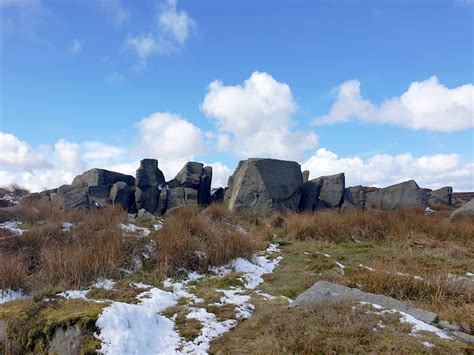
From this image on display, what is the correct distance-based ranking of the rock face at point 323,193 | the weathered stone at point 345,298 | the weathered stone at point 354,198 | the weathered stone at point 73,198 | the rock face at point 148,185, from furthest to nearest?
the weathered stone at point 354,198
the rock face at point 323,193
the rock face at point 148,185
the weathered stone at point 73,198
the weathered stone at point 345,298

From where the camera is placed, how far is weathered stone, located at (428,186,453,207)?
78.4 feet

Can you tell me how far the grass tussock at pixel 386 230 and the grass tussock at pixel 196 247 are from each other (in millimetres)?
3078

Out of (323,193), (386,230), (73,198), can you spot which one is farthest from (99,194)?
(386,230)

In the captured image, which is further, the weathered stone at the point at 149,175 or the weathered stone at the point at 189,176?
the weathered stone at the point at 189,176

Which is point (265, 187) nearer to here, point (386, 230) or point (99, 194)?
point (386, 230)

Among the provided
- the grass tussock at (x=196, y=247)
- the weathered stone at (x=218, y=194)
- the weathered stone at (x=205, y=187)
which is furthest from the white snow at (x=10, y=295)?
the weathered stone at (x=218, y=194)

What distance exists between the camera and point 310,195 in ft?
58.7

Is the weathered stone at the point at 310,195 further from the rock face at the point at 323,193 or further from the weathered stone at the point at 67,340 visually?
the weathered stone at the point at 67,340

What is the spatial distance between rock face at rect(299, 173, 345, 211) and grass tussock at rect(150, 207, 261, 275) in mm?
9911

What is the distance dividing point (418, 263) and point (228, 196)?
11.0 metres

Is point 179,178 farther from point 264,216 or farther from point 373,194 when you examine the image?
point 373,194

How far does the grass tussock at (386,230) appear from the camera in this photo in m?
9.27

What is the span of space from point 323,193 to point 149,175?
347 inches

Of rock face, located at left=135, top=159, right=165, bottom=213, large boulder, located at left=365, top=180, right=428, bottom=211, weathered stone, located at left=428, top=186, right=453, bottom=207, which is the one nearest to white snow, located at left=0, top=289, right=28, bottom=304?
rock face, located at left=135, top=159, right=165, bottom=213
